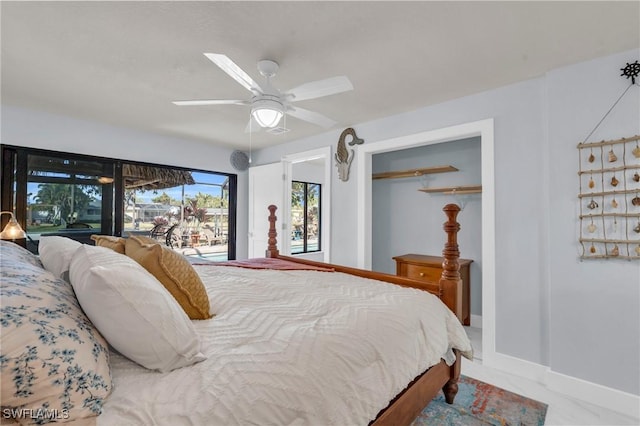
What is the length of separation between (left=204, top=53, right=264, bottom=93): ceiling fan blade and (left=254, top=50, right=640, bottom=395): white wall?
206cm

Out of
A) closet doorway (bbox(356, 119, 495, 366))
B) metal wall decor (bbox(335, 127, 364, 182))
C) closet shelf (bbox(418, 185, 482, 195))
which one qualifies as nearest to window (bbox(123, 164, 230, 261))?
metal wall decor (bbox(335, 127, 364, 182))

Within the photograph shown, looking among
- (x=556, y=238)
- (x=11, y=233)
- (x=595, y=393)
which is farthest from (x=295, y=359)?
(x=11, y=233)

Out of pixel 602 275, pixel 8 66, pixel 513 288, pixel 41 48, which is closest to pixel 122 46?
pixel 41 48

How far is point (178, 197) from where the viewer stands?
15.8 ft

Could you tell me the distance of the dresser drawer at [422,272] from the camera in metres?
3.37

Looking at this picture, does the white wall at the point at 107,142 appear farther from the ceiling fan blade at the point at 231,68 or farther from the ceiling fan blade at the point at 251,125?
the ceiling fan blade at the point at 231,68

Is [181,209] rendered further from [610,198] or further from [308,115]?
[610,198]

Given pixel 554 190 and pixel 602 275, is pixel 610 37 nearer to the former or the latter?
pixel 554 190

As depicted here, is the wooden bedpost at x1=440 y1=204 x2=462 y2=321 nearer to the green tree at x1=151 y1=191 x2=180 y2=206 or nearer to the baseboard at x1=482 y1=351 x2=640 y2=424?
the baseboard at x1=482 y1=351 x2=640 y2=424

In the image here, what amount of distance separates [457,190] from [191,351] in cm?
349

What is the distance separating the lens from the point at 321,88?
1835mm

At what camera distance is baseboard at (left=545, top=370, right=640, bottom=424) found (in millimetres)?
1974

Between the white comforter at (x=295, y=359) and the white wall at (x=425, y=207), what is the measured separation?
7.20 feet

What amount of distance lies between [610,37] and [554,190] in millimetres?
1029
